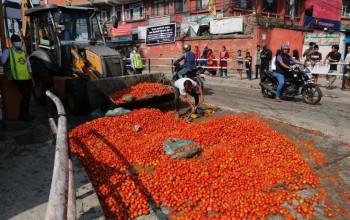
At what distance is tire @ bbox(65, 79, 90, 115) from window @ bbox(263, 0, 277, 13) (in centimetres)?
2586

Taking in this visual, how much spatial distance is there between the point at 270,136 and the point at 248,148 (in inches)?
30.6

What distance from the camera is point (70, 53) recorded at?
909cm

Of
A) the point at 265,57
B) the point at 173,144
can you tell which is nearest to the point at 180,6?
the point at 265,57

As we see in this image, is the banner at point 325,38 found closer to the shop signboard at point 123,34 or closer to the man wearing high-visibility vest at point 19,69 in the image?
the man wearing high-visibility vest at point 19,69

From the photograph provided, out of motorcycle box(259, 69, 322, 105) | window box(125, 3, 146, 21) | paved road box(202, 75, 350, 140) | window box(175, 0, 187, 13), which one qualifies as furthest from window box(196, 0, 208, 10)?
motorcycle box(259, 69, 322, 105)

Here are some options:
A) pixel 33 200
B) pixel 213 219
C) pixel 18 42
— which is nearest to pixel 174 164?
pixel 213 219

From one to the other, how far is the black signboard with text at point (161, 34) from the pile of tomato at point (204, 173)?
21007 mm

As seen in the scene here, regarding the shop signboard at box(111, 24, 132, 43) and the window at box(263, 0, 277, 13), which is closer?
the window at box(263, 0, 277, 13)

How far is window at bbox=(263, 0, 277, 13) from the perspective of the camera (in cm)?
2962

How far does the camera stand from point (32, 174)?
4828 millimetres

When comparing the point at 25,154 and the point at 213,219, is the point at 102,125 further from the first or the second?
the point at 213,219

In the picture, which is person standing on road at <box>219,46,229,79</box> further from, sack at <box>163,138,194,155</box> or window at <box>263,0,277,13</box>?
window at <box>263,0,277,13</box>

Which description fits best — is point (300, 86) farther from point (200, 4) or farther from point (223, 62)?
point (200, 4)

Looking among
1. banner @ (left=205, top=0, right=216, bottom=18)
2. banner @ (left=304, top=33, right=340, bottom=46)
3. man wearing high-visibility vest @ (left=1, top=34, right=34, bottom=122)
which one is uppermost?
banner @ (left=205, top=0, right=216, bottom=18)
